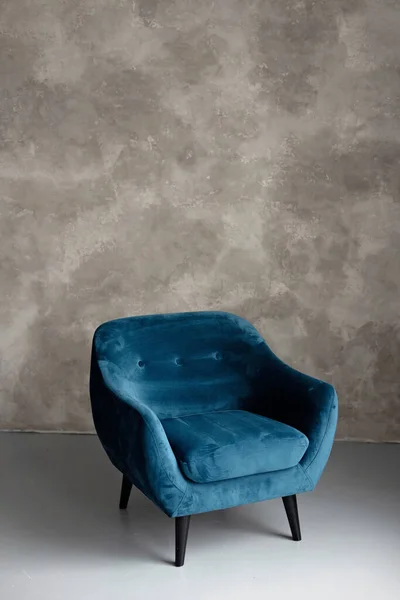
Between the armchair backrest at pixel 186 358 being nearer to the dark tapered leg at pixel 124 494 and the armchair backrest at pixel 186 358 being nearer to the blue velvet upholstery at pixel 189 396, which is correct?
the blue velvet upholstery at pixel 189 396

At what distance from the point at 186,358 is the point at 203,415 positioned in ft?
0.95

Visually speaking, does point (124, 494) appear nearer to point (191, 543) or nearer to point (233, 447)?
point (191, 543)

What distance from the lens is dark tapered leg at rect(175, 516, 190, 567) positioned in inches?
103

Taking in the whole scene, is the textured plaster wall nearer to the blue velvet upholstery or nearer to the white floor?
the white floor

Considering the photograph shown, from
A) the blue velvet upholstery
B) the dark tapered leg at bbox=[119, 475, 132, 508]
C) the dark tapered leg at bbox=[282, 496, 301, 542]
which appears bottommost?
the dark tapered leg at bbox=[119, 475, 132, 508]

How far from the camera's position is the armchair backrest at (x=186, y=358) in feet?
10.1

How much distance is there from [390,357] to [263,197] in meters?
1.20

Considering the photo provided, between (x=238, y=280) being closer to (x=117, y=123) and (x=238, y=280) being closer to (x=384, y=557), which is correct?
(x=117, y=123)

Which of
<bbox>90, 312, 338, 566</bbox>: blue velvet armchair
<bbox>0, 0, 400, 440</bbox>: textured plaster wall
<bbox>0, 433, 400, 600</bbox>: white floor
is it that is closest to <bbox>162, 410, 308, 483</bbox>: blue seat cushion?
<bbox>90, 312, 338, 566</bbox>: blue velvet armchair

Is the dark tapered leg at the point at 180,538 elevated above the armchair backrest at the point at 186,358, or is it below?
below

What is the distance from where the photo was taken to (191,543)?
111 inches

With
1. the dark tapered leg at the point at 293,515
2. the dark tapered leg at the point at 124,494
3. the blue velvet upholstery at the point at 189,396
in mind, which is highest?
the blue velvet upholstery at the point at 189,396

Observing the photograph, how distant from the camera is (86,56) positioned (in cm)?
409

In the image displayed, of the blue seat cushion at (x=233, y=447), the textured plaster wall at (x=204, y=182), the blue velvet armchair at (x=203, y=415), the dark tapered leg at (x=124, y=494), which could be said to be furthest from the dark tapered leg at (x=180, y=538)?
the textured plaster wall at (x=204, y=182)
